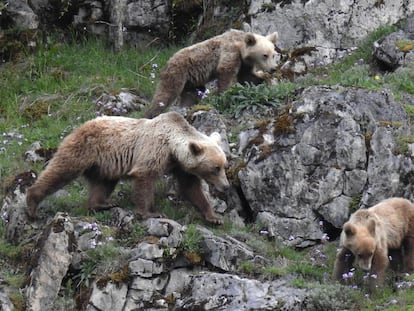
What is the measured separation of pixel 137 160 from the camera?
39.5 feet

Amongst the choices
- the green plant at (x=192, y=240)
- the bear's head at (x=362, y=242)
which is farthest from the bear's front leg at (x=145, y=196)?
the bear's head at (x=362, y=242)

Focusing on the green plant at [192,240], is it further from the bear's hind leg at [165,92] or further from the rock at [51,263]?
the bear's hind leg at [165,92]

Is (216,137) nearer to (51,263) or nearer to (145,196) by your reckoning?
(145,196)

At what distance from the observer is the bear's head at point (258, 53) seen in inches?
595

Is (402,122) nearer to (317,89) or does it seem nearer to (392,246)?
(317,89)

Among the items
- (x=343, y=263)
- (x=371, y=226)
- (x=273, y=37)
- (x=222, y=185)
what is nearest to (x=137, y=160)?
(x=222, y=185)

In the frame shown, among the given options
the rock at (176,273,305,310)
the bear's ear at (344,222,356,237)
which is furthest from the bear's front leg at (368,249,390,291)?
the rock at (176,273,305,310)

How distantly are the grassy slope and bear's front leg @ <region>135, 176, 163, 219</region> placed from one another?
0.34 meters

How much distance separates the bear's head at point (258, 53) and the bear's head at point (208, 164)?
132 inches

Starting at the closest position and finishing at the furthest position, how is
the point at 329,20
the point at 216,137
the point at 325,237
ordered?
the point at 325,237
the point at 216,137
the point at 329,20

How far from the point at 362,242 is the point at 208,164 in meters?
2.29

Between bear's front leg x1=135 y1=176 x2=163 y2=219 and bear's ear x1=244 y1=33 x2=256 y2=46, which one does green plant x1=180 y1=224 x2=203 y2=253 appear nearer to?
bear's front leg x1=135 y1=176 x2=163 y2=219

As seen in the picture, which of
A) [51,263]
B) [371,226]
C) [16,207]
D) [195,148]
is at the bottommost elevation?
[16,207]

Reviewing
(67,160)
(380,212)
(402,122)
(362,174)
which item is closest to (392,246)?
(380,212)
